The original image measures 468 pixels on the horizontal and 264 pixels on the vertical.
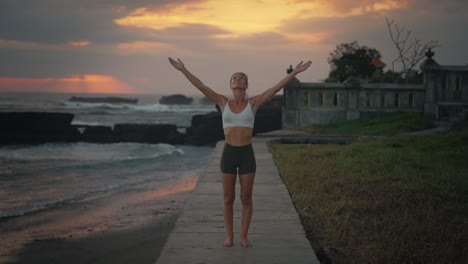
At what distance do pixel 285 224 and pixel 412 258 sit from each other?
155 centimetres

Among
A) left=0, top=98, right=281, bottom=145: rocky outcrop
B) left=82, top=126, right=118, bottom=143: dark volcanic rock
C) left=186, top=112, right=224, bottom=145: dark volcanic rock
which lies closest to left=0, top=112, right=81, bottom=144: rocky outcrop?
left=0, top=98, right=281, bottom=145: rocky outcrop

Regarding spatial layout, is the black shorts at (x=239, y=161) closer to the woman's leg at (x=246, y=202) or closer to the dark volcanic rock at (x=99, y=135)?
the woman's leg at (x=246, y=202)

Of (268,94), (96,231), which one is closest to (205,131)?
(96,231)

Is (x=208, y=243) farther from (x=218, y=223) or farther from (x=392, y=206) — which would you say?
(x=392, y=206)

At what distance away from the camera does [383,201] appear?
24.2ft

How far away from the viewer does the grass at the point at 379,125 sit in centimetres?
1878

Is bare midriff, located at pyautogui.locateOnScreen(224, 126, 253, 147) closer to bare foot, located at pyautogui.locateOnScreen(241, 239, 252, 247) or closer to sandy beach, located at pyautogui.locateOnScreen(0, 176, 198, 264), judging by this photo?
bare foot, located at pyautogui.locateOnScreen(241, 239, 252, 247)

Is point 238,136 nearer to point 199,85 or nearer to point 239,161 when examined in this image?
point 239,161

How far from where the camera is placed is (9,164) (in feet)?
70.9

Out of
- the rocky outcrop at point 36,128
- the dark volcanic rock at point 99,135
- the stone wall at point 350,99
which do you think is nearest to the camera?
the stone wall at point 350,99

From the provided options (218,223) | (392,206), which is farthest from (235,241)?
(392,206)

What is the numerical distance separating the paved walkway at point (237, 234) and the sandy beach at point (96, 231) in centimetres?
131

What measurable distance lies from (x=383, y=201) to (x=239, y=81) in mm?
3372

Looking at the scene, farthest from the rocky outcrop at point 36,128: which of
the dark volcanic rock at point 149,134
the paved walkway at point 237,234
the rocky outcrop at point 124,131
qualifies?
the paved walkway at point 237,234
